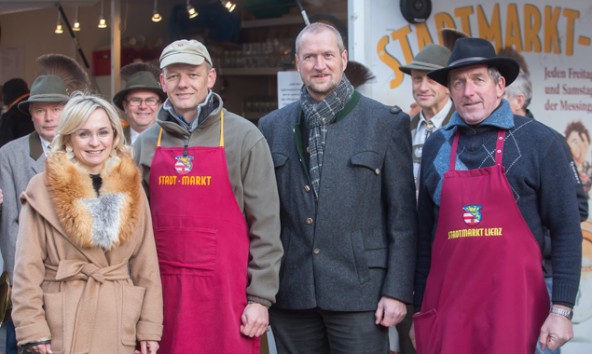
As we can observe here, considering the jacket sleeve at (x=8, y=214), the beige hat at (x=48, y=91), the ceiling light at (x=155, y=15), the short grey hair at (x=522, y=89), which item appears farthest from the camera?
the ceiling light at (x=155, y=15)

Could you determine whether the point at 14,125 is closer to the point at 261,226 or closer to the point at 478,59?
the point at 261,226

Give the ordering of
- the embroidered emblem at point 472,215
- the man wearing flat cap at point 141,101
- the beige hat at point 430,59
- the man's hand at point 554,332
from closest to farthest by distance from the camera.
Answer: the man's hand at point 554,332 < the embroidered emblem at point 472,215 < the beige hat at point 430,59 < the man wearing flat cap at point 141,101

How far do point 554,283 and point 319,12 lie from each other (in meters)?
3.08

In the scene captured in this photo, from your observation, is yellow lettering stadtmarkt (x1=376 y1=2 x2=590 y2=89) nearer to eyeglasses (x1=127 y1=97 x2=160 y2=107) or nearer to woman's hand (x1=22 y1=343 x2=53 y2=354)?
eyeglasses (x1=127 y1=97 x2=160 y2=107)

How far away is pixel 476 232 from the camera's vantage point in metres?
3.30

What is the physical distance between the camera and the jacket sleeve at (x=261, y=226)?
362 cm

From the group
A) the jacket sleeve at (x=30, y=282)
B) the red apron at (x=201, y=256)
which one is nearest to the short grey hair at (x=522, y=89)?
the red apron at (x=201, y=256)

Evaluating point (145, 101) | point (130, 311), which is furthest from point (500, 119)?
point (145, 101)

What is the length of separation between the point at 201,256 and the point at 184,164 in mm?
384

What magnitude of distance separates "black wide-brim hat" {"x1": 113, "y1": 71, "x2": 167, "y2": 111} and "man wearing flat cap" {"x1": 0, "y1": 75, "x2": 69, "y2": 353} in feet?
1.26

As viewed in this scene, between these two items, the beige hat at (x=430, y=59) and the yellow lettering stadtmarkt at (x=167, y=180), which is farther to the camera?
the beige hat at (x=430, y=59)

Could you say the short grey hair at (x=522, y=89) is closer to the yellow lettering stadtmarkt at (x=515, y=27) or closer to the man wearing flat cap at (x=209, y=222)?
the yellow lettering stadtmarkt at (x=515, y=27)

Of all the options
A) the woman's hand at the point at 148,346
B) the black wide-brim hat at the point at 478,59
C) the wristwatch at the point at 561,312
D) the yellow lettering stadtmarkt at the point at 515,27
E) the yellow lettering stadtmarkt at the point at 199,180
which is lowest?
the woman's hand at the point at 148,346

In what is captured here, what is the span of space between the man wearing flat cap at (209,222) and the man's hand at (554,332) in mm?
1078
